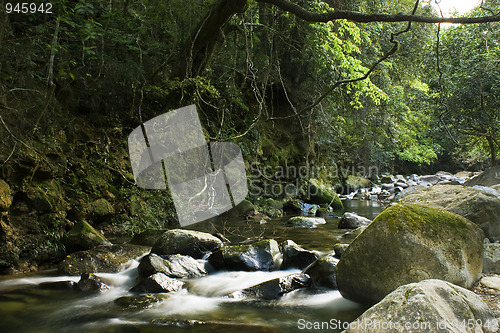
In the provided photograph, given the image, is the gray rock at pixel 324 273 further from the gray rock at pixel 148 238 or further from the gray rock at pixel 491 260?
the gray rock at pixel 148 238

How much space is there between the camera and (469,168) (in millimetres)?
25312

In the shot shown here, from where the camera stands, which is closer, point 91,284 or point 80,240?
point 91,284

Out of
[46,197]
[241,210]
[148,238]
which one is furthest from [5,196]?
[241,210]

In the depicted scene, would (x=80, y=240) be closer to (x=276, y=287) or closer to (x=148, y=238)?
(x=148, y=238)

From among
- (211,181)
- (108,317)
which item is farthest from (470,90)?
(108,317)

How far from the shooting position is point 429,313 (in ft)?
7.03

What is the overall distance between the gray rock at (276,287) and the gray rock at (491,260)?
190 centimetres

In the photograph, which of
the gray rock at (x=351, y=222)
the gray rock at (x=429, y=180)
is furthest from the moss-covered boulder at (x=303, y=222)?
the gray rock at (x=429, y=180)

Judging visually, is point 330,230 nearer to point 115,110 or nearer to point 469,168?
point 115,110

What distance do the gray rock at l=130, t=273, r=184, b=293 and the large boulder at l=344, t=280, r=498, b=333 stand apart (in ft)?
7.34

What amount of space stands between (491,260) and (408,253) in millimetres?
1443

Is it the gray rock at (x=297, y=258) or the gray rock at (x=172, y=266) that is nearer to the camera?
the gray rock at (x=172, y=266)

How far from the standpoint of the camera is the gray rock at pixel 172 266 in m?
4.33

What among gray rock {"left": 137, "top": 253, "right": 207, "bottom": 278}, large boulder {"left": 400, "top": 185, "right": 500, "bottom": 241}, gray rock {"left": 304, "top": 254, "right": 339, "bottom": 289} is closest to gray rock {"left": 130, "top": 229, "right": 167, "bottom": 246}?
gray rock {"left": 137, "top": 253, "right": 207, "bottom": 278}
